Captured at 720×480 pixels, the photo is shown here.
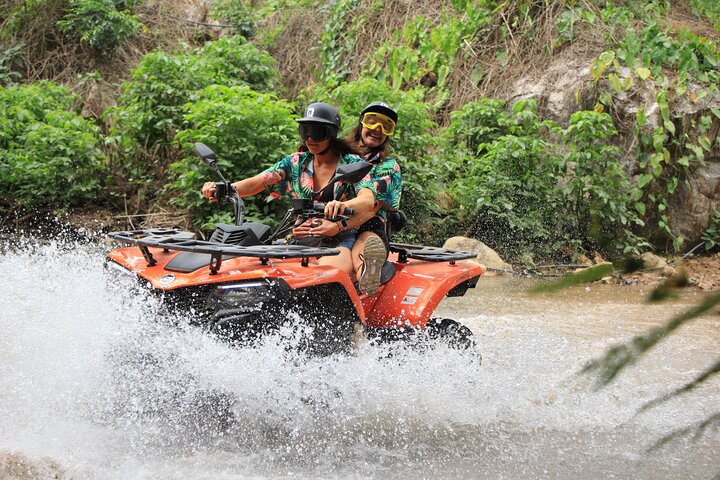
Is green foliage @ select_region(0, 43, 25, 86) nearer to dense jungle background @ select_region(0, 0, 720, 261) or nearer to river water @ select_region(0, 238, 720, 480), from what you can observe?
dense jungle background @ select_region(0, 0, 720, 261)

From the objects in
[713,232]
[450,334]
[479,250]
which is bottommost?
[713,232]

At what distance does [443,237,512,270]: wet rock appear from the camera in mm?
8914

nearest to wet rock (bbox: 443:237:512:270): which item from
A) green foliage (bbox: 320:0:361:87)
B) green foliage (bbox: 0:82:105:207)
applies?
green foliage (bbox: 0:82:105:207)

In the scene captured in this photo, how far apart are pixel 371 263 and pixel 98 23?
34.1 feet

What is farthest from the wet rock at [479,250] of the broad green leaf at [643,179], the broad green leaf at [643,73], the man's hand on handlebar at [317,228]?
the man's hand on handlebar at [317,228]

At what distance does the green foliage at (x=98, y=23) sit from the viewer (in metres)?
12.7

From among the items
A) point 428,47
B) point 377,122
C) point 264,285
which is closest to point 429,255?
point 377,122

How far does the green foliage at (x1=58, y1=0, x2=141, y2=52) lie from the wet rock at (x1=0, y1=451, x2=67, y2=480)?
10.8 m

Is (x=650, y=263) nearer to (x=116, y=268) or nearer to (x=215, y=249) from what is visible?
(x=215, y=249)

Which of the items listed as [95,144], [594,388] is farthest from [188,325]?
[95,144]

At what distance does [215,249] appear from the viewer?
342 centimetres

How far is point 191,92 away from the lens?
32.2 ft

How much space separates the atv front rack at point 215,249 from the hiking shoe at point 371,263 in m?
0.44

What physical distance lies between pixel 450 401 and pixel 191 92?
22.0 ft
